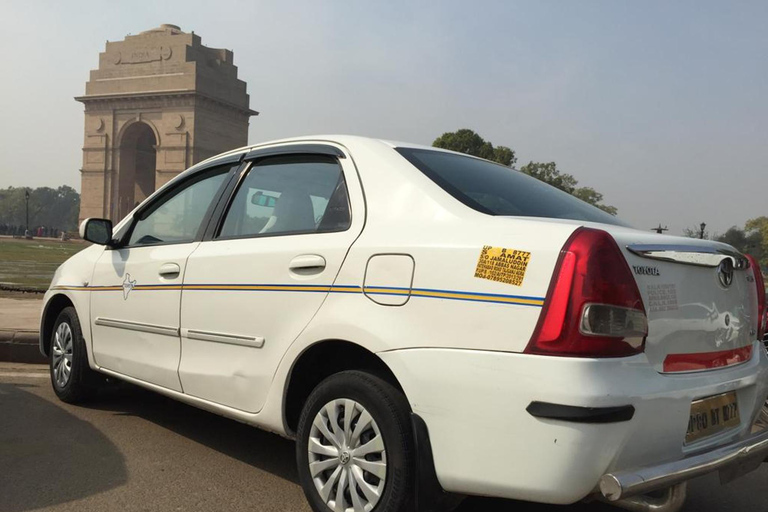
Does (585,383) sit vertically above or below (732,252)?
below

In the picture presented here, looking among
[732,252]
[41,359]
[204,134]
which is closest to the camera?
[732,252]

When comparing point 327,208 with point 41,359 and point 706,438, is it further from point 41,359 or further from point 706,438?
point 41,359

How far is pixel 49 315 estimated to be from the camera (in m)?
5.19

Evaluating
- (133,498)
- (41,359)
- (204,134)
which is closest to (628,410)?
(133,498)

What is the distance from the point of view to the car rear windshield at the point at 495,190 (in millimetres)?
2766

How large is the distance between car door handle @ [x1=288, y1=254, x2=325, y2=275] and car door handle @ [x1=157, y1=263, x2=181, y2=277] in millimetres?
958

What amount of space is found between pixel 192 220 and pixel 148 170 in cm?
7042

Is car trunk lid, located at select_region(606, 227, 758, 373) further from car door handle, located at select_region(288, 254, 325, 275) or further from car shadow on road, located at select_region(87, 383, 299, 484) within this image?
car shadow on road, located at select_region(87, 383, 299, 484)

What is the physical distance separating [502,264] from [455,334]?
28 cm

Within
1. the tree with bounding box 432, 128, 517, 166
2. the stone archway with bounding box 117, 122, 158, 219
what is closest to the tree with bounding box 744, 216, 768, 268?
the tree with bounding box 432, 128, 517, 166

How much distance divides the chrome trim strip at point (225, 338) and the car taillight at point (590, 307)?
138 centimetres

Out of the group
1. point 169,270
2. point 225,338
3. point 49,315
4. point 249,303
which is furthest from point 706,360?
point 49,315

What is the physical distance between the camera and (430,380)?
2.35 metres

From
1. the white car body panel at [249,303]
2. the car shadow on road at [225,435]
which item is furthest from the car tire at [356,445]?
the car shadow on road at [225,435]
